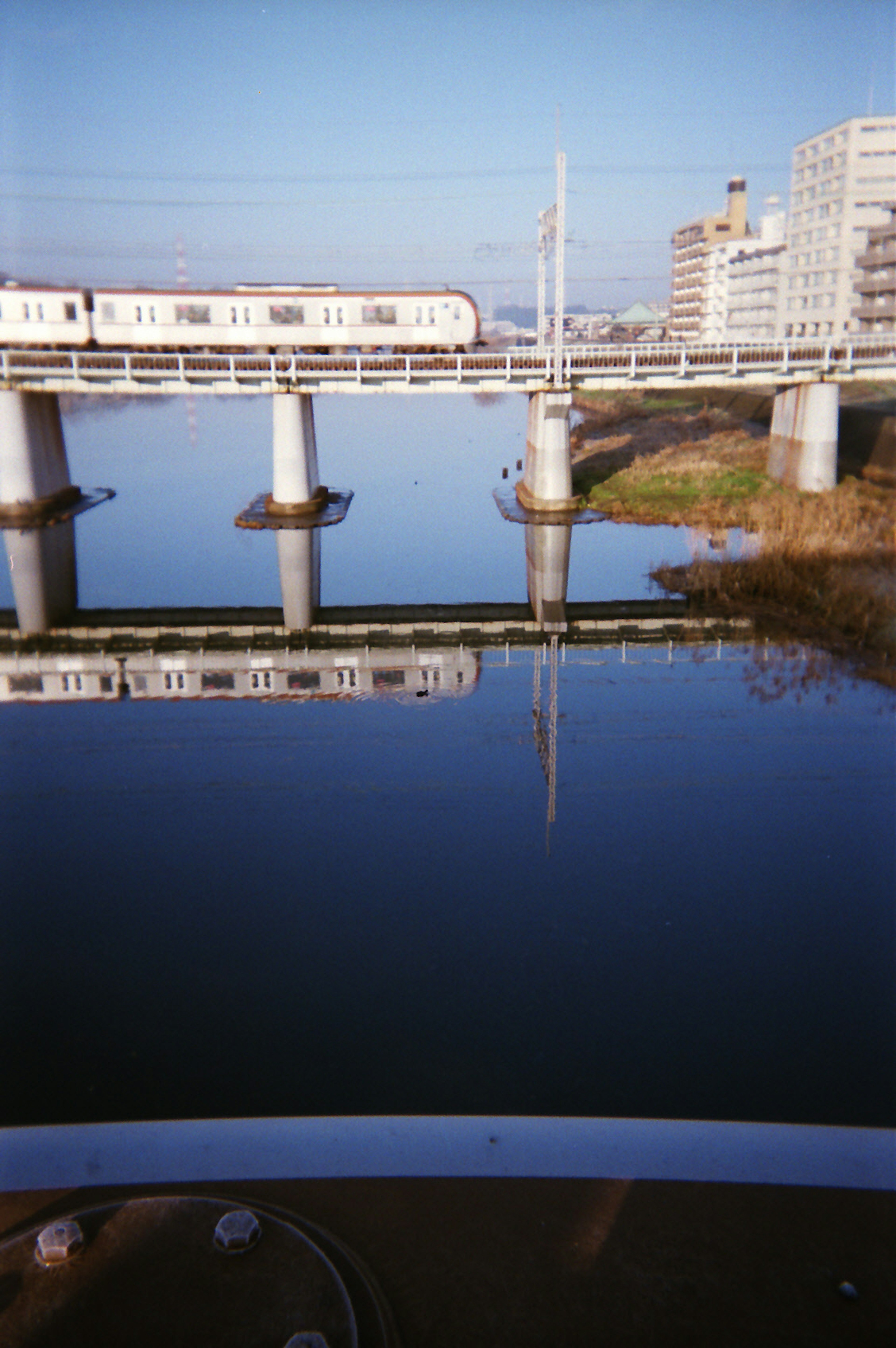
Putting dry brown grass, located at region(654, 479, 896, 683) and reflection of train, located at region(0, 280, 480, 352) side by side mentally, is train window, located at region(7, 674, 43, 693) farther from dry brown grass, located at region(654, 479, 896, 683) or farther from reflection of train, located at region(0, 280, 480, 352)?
reflection of train, located at region(0, 280, 480, 352)

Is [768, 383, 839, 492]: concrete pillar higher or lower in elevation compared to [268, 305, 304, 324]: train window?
lower

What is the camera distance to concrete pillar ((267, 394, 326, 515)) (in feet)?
78.3

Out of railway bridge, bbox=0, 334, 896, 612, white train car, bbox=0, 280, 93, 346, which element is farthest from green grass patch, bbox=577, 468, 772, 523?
white train car, bbox=0, 280, 93, 346

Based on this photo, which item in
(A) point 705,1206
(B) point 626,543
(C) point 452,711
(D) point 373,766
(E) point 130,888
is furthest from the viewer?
(B) point 626,543

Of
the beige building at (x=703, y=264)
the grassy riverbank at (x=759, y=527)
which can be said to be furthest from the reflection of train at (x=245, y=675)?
the beige building at (x=703, y=264)

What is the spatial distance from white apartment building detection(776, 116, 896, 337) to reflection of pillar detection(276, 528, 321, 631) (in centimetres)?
2268

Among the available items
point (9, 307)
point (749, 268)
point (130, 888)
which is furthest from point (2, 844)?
point (749, 268)

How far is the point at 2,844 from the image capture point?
862cm

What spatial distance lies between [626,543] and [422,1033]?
17.1m

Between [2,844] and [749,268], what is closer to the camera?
[2,844]

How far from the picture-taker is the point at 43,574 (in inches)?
765

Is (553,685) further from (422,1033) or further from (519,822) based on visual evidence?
(422,1033)

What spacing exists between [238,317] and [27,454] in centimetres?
652

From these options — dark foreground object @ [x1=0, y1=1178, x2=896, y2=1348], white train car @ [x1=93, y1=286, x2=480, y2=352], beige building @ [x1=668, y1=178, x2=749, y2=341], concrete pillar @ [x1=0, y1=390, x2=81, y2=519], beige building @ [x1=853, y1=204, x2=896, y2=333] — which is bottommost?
dark foreground object @ [x1=0, y1=1178, x2=896, y2=1348]
